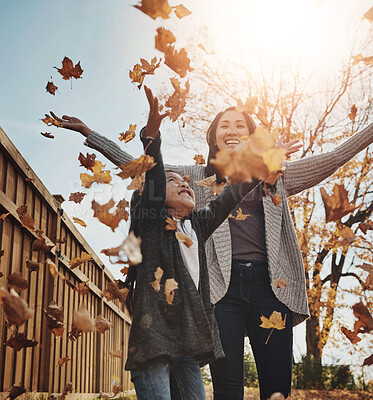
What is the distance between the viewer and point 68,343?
4723 mm

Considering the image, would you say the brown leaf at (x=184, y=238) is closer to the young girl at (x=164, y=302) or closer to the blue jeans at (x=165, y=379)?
the young girl at (x=164, y=302)

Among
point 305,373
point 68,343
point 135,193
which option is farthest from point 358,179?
point 135,193

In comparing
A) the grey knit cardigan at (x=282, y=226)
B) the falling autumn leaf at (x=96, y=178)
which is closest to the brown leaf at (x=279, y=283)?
the grey knit cardigan at (x=282, y=226)

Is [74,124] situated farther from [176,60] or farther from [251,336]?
[251,336]

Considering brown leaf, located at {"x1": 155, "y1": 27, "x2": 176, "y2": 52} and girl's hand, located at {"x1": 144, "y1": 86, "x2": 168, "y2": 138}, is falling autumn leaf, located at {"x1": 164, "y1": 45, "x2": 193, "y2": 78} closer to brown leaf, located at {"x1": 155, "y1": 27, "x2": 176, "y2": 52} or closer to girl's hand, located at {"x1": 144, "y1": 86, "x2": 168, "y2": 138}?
brown leaf, located at {"x1": 155, "y1": 27, "x2": 176, "y2": 52}

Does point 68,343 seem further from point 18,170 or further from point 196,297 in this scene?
point 196,297

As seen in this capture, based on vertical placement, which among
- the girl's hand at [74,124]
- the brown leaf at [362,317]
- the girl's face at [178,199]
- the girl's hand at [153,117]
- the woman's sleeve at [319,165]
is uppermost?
the girl's hand at [74,124]

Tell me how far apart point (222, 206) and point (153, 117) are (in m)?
0.50

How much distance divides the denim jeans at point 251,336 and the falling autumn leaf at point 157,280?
447 millimetres

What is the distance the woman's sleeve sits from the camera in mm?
2455

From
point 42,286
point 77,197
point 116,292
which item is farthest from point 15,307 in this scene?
point 42,286

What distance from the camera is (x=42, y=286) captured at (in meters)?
3.97

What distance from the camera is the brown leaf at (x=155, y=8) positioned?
1.80 meters

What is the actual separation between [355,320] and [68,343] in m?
3.34
